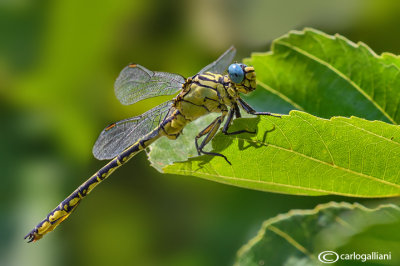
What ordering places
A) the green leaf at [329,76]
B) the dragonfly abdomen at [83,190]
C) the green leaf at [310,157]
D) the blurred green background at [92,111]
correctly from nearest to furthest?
the green leaf at [310,157], the green leaf at [329,76], the dragonfly abdomen at [83,190], the blurred green background at [92,111]

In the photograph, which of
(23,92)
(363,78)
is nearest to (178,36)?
(23,92)

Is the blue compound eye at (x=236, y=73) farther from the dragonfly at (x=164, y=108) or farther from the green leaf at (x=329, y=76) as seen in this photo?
the green leaf at (x=329, y=76)

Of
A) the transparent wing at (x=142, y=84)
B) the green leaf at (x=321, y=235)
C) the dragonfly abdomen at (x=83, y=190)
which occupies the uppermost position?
the transparent wing at (x=142, y=84)

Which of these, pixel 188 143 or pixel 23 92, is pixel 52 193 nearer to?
pixel 23 92

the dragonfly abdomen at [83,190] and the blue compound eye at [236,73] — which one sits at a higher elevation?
the blue compound eye at [236,73]

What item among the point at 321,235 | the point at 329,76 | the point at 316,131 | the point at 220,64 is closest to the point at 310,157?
the point at 316,131

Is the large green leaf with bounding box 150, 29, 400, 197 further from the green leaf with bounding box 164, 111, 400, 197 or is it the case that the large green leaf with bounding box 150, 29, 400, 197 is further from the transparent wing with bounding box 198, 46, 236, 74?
the transparent wing with bounding box 198, 46, 236, 74

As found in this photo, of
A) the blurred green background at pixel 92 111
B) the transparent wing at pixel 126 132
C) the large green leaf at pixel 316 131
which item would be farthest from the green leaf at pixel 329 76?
the blurred green background at pixel 92 111
